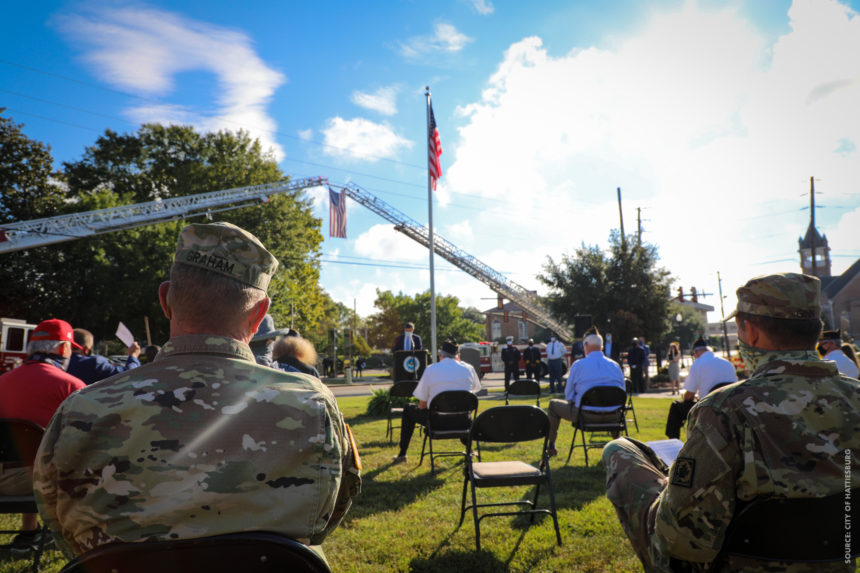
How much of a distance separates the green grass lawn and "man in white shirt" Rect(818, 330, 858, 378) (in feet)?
11.1

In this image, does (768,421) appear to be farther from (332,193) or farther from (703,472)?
(332,193)

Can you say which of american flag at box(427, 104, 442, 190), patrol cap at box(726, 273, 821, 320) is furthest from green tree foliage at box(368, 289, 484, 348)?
patrol cap at box(726, 273, 821, 320)

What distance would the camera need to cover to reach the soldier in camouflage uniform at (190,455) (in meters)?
1.37

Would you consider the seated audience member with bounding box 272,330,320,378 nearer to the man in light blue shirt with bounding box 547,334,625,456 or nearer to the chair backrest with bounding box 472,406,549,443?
the chair backrest with bounding box 472,406,549,443

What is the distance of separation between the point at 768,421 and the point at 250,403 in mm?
1845

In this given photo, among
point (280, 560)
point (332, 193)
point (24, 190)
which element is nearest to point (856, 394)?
point (280, 560)

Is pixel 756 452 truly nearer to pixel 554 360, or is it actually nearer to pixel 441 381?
pixel 441 381

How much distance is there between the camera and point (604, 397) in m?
6.85

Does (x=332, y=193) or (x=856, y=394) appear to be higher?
(x=332, y=193)

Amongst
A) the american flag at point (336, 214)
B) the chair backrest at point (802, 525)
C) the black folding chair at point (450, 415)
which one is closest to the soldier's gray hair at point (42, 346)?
the black folding chair at point (450, 415)

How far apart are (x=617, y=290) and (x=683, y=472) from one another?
25.2 m

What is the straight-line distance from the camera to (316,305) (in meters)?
38.2

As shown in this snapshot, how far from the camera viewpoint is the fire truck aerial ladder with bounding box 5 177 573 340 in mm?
18844

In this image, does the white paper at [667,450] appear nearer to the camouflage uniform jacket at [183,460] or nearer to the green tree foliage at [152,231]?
the camouflage uniform jacket at [183,460]
